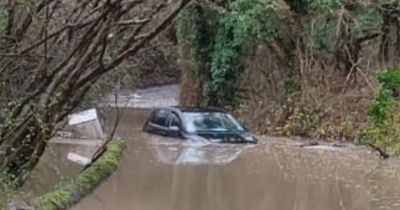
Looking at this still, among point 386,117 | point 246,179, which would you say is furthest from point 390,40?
point 246,179

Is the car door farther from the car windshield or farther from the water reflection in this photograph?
the car windshield

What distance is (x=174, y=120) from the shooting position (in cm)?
2791

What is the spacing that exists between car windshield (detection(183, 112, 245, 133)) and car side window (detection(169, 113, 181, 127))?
0.89 feet

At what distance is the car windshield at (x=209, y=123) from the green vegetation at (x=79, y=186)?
189 inches

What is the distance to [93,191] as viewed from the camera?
1684 centimetres

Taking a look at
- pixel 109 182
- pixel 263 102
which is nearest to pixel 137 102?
pixel 263 102

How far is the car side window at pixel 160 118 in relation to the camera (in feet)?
93.7

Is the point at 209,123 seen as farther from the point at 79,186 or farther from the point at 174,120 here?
the point at 79,186

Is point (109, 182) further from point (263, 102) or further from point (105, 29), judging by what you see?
point (263, 102)

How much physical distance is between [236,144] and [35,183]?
38.0ft

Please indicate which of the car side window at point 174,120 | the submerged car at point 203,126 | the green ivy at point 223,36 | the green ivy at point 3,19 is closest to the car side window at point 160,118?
the submerged car at point 203,126

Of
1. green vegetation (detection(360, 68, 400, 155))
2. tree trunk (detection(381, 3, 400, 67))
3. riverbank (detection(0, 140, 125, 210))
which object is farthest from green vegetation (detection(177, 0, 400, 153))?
riverbank (detection(0, 140, 125, 210))

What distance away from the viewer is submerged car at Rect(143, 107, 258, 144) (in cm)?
2667

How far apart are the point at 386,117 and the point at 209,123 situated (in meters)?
5.47
